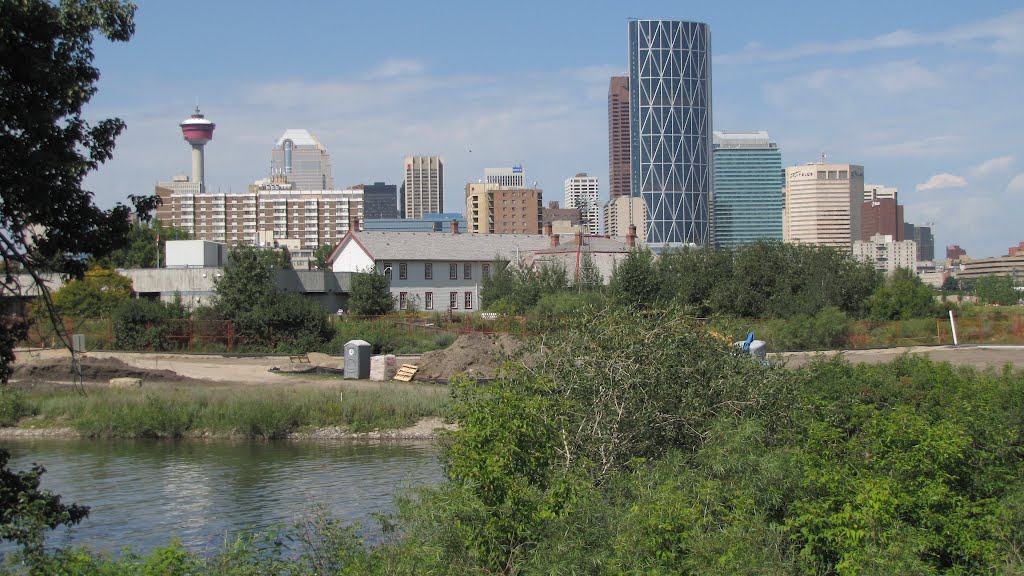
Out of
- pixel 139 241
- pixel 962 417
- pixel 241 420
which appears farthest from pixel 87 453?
pixel 139 241

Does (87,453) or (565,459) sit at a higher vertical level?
(565,459)

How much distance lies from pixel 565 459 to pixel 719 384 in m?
3.52

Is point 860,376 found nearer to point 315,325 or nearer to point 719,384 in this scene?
point 719,384

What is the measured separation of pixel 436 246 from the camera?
3349 inches

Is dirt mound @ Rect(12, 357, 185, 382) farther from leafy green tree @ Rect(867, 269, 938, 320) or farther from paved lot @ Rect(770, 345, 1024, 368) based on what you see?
leafy green tree @ Rect(867, 269, 938, 320)

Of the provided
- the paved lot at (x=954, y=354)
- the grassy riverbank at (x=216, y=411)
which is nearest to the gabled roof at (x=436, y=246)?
the paved lot at (x=954, y=354)

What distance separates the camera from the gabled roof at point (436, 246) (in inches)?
3211

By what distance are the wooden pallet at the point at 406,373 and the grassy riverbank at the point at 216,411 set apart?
5066 mm

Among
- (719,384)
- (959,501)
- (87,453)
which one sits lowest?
(87,453)

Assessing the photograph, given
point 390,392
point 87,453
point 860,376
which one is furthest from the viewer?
point 390,392

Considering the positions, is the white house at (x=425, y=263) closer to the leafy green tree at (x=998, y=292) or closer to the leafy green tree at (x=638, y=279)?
the leafy green tree at (x=638, y=279)

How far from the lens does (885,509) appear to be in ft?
41.0

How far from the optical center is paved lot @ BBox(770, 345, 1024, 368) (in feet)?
134

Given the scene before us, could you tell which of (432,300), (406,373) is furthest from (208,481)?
(432,300)
